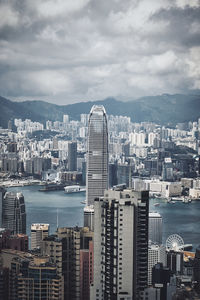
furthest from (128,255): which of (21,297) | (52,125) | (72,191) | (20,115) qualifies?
(52,125)

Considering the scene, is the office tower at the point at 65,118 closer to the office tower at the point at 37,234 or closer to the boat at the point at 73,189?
the boat at the point at 73,189

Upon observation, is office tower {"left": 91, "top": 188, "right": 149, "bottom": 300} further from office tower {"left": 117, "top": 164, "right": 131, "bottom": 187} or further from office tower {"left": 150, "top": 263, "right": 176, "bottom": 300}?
office tower {"left": 117, "top": 164, "right": 131, "bottom": 187}

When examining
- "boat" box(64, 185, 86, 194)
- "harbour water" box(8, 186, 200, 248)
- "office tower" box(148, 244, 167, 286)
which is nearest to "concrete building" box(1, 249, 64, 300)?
"office tower" box(148, 244, 167, 286)

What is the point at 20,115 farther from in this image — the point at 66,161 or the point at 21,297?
the point at 21,297

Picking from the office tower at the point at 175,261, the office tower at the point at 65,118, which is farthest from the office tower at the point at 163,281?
the office tower at the point at 65,118

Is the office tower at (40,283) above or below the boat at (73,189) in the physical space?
below
